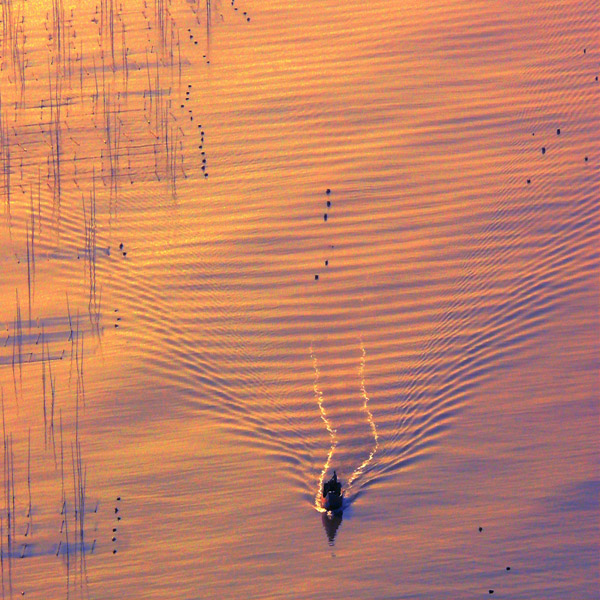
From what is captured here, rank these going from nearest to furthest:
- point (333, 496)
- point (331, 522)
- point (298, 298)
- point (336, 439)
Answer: point (333, 496) < point (331, 522) < point (336, 439) < point (298, 298)

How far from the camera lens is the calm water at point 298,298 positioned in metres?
14.6

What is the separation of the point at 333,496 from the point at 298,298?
2862 millimetres

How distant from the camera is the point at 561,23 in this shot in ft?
61.8

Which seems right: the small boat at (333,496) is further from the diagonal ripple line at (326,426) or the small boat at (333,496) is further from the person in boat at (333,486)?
the diagonal ripple line at (326,426)

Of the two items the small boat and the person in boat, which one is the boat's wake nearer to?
the small boat

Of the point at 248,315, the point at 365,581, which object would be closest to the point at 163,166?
the point at 248,315

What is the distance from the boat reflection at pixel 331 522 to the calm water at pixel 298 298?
0.08 feet

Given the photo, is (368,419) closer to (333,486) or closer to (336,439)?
(336,439)

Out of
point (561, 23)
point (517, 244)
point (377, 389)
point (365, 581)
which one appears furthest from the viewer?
point (561, 23)

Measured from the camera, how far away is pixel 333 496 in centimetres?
1462

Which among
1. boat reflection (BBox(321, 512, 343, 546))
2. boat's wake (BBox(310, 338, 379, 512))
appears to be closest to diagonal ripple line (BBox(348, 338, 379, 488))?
boat's wake (BBox(310, 338, 379, 512))

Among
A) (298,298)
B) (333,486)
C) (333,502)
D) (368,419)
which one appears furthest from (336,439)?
(298,298)

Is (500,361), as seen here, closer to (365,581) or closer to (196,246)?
(365,581)

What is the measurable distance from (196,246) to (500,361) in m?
4.32
